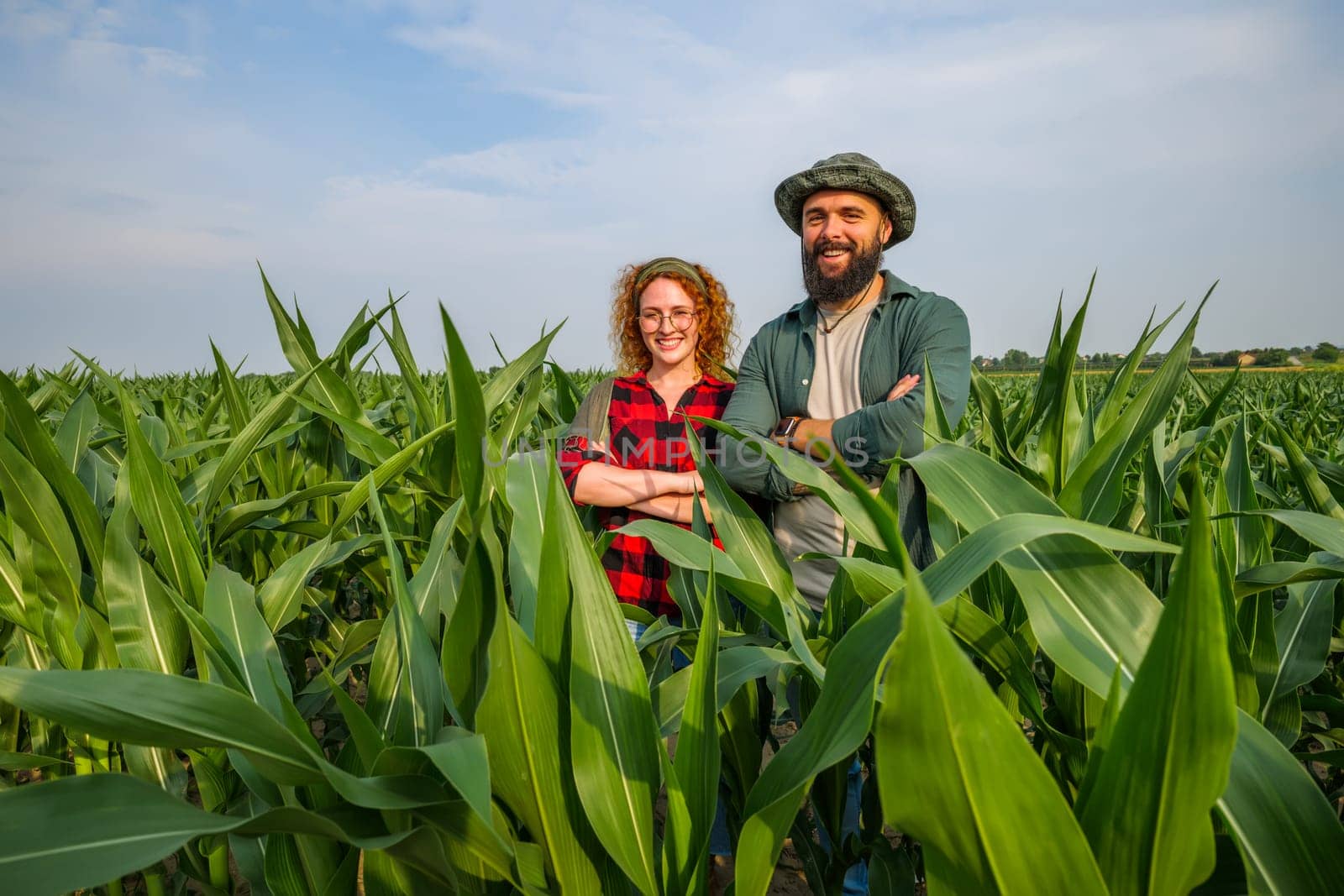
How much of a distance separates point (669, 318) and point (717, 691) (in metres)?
1.48

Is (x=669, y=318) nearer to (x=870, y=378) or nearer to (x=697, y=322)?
(x=697, y=322)

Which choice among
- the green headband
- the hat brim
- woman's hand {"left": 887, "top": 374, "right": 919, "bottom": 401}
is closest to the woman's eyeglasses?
the green headband

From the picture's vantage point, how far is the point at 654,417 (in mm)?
2018

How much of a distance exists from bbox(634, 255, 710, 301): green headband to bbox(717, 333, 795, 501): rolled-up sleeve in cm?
23

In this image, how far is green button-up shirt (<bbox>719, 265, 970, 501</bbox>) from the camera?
1694 millimetres

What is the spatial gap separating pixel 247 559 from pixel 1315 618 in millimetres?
1885

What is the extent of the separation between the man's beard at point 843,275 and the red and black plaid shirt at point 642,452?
0.36m

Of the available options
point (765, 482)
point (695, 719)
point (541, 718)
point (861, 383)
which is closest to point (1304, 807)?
point (695, 719)

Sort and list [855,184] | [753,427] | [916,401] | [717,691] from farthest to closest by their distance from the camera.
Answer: [855,184]
[753,427]
[916,401]
[717,691]

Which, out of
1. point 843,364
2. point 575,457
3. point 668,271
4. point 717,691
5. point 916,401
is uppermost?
point 668,271

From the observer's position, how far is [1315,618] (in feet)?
2.83

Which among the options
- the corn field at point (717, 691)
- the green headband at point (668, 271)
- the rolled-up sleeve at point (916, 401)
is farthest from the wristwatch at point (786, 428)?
the corn field at point (717, 691)

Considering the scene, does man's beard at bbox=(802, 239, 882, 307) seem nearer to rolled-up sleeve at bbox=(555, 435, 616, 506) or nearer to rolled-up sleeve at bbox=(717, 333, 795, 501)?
rolled-up sleeve at bbox=(717, 333, 795, 501)

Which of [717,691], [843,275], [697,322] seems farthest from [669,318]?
[717,691]
